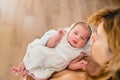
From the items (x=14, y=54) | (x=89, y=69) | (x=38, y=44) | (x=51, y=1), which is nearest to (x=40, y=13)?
(x=51, y=1)

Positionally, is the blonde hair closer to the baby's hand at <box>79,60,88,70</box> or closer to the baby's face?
the baby's hand at <box>79,60,88,70</box>

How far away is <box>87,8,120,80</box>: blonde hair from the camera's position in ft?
2.46

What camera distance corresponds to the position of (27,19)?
2.55m

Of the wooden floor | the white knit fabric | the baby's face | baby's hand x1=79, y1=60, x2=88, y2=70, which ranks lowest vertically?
baby's hand x1=79, y1=60, x2=88, y2=70

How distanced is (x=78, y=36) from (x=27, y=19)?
154 centimetres

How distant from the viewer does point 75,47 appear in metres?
1.06

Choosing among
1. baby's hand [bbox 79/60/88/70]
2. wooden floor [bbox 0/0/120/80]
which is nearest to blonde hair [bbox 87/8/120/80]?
baby's hand [bbox 79/60/88/70]

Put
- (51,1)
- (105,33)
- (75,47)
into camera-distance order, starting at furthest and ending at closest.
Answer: (51,1)
(75,47)
(105,33)

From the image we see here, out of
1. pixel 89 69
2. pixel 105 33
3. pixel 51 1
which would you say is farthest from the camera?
pixel 51 1

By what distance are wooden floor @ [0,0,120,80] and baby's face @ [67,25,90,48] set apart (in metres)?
0.94

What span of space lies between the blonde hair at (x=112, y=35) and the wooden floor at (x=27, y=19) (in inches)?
47.3

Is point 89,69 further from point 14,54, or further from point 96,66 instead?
point 14,54

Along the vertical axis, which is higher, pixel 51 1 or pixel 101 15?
pixel 51 1

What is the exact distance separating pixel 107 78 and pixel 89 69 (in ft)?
0.34
